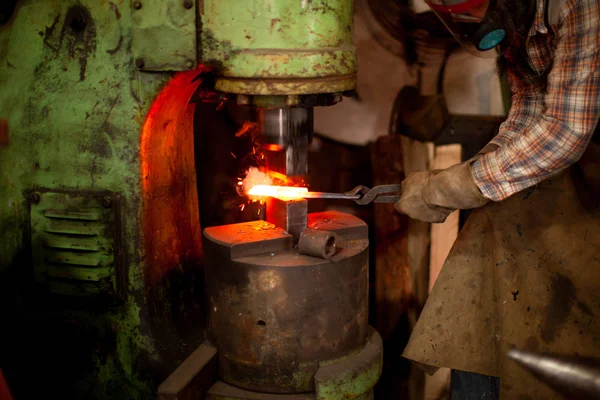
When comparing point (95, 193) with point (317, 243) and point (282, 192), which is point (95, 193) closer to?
point (282, 192)

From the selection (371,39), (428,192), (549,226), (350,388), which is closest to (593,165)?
(549,226)

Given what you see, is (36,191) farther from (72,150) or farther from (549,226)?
(549,226)

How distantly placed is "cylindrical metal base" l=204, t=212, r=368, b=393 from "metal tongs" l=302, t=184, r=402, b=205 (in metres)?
0.14

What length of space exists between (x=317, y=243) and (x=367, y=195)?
9.4 inches

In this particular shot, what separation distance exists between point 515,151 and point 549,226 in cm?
40

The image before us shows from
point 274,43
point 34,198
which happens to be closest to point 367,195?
point 274,43

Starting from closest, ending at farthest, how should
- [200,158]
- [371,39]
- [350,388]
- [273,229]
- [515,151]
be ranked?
[515,151] → [350,388] → [273,229] → [200,158] → [371,39]

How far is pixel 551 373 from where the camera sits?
6.75 ft

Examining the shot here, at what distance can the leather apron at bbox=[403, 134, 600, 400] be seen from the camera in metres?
1.94

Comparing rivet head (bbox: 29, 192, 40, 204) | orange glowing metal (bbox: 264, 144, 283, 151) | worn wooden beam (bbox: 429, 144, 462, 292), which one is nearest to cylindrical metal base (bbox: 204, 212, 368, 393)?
orange glowing metal (bbox: 264, 144, 283, 151)

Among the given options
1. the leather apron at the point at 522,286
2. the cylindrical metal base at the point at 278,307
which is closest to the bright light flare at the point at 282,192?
the cylindrical metal base at the point at 278,307

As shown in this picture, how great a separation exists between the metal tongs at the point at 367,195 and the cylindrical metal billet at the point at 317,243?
12 centimetres

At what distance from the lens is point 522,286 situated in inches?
80.4

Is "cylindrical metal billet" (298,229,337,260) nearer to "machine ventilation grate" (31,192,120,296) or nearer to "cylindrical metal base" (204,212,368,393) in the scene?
"cylindrical metal base" (204,212,368,393)
